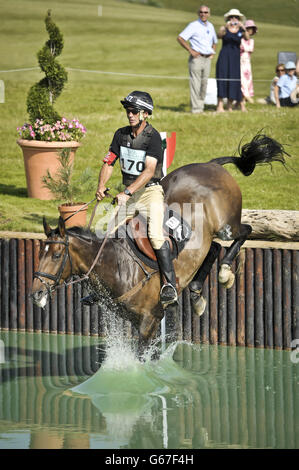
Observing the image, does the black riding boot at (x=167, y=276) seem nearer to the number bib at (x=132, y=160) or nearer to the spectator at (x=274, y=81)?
the number bib at (x=132, y=160)

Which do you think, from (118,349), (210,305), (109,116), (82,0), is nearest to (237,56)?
(109,116)

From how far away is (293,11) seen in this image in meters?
50.3

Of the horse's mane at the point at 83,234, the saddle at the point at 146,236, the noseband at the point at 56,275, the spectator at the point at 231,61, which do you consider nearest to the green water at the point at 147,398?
the saddle at the point at 146,236

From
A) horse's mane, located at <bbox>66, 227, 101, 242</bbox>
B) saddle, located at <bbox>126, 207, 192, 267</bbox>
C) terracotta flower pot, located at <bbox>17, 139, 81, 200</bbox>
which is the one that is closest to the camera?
horse's mane, located at <bbox>66, 227, 101, 242</bbox>

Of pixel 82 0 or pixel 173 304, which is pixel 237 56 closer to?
pixel 173 304

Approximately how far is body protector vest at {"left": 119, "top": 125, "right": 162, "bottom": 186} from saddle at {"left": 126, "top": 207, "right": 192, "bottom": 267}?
54 centimetres

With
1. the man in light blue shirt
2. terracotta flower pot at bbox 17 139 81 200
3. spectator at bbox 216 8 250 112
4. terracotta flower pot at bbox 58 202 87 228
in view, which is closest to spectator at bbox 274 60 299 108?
spectator at bbox 216 8 250 112

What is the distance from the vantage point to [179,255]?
→ 33.5 ft

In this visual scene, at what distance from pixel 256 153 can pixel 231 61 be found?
35.7ft

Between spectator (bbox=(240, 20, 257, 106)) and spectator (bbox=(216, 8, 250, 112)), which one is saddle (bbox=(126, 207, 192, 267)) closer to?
spectator (bbox=(216, 8, 250, 112))

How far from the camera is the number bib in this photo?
955 cm

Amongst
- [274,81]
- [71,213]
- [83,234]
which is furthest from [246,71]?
[83,234]

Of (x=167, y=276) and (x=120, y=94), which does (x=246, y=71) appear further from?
(x=167, y=276)

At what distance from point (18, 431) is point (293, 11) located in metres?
44.5
